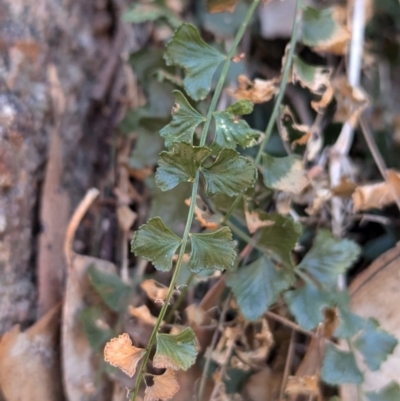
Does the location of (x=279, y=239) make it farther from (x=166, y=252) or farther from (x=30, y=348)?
(x=30, y=348)

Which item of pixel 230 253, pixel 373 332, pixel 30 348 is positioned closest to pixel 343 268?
pixel 373 332

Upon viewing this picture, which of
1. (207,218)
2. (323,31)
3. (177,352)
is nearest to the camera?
(177,352)

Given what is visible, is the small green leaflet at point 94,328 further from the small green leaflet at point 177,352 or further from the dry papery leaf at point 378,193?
the dry papery leaf at point 378,193

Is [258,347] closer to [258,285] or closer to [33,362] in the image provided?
[258,285]

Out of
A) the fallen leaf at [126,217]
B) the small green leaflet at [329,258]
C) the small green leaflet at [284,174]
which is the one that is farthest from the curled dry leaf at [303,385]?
the fallen leaf at [126,217]

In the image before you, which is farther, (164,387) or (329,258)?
(329,258)

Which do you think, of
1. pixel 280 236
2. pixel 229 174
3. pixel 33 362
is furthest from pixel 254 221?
pixel 33 362

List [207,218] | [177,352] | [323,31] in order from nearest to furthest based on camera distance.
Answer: [177,352], [207,218], [323,31]

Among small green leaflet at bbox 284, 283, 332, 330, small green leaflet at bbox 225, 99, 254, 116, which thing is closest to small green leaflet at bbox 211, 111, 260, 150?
small green leaflet at bbox 225, 99, 254, 116

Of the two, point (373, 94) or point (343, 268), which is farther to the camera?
point (373, 94)
